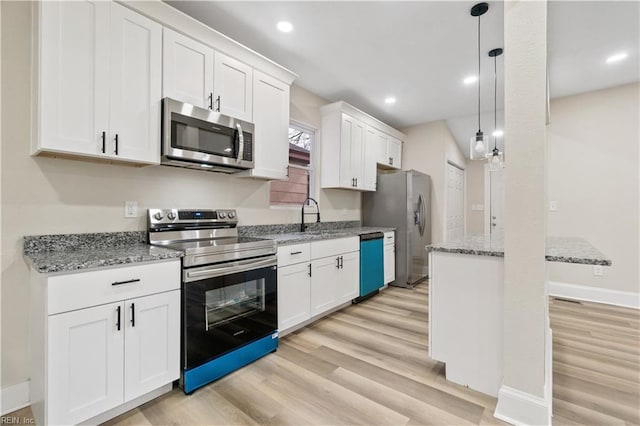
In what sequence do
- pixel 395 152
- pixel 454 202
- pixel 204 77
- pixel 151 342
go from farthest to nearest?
pixel 454 202 → pixel 395 152 → pixel 204 77 → pixel 151 342

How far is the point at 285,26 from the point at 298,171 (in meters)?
1.61

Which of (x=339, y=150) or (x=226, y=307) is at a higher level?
(x=339, y=150)

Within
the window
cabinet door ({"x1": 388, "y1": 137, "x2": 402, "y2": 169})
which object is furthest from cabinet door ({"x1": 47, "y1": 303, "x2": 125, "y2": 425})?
cabinet door ({"x1": 388, "y1": 137, "x2": 402, "y2": 169})

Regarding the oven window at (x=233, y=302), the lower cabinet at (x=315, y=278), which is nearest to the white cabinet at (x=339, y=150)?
the lower cabinet at (x=315, y=278)

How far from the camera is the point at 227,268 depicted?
78.8 inches

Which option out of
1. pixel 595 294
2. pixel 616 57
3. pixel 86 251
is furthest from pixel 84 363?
pixel 595 294

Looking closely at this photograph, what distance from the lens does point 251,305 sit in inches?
86.8

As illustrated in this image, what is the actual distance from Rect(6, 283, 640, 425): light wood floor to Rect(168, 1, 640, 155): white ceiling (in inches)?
105

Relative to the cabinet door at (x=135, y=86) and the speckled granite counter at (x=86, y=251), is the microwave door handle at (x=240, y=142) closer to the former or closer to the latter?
the cabinet door at (x=135, y=86)

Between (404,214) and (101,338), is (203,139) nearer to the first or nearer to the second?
(101,338)

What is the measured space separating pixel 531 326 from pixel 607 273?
3211 millimetres

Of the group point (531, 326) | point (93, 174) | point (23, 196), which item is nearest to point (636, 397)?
point (531, 326)

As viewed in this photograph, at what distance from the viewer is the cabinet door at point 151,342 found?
1.59 meters

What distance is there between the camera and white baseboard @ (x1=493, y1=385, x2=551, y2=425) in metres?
1.52
